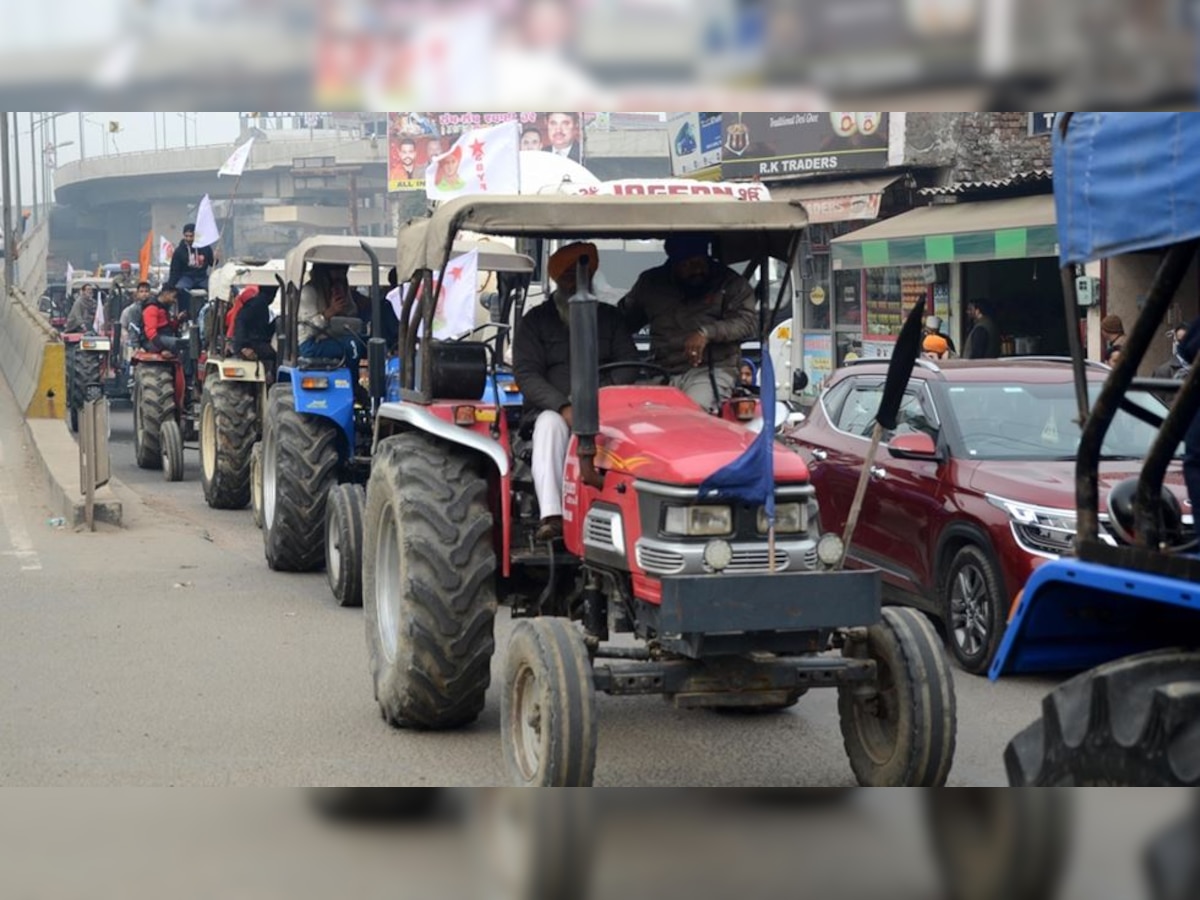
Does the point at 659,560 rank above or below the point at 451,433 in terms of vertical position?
below

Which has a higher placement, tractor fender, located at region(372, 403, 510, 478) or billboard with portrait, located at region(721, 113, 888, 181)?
billboard with portrait, located at region(721, 113, 888, 181)

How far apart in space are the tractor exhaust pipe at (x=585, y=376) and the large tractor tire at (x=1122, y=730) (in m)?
2.58

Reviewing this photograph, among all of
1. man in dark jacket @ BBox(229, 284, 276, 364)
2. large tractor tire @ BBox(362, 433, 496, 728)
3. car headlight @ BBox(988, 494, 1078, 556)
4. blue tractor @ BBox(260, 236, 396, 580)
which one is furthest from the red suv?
man in dark jacket @ BBox(229, 284, 276, 364)

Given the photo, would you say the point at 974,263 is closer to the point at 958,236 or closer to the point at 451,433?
the point at 958,236

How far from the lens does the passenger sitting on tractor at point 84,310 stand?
32875mm

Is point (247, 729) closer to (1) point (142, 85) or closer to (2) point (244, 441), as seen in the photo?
(1) point (142, 85)

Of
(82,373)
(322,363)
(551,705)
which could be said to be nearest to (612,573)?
(551,705)

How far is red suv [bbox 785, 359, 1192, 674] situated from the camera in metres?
9.72

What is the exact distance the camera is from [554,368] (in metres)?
8.20

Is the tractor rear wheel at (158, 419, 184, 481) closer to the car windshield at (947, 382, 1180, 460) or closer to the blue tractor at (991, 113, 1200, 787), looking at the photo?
the car windshield at (947, 382, 1180, 460)

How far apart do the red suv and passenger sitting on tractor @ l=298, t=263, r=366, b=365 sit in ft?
14.0

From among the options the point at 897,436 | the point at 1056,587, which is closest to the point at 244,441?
the point at 897,436

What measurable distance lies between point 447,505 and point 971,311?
1865cm

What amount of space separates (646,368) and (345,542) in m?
4.07
